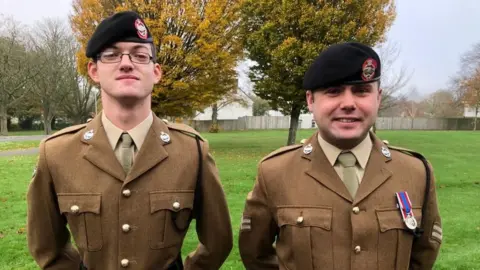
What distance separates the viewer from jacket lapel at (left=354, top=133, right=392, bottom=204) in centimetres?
211

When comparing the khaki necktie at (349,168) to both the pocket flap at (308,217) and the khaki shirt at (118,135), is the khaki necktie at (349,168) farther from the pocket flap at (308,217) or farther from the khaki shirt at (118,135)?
the khaki shirt at (118,135)

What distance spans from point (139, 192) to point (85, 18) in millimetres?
16721

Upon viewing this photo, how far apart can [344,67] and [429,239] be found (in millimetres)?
1070

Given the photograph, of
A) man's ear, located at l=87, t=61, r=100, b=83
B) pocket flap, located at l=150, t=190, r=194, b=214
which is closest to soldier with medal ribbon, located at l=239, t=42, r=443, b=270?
pocket flap, located at l=150, t=190, r=194, b=214

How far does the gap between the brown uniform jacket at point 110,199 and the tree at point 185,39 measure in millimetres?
14653

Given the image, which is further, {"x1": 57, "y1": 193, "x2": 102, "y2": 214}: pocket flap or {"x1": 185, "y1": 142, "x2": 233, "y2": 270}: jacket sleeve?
{"x1": 185, "y1": 142, "x2": 233, "y2": 270}: jacket sleeve

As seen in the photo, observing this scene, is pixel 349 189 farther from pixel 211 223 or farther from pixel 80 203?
pixel 80 203

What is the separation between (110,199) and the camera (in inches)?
85.4

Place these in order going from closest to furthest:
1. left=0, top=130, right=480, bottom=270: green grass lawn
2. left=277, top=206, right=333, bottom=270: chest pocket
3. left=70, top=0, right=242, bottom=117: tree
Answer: left=277, top=206, right=333, bottom=270: chest pocket
left=0, top=130, right=480, bottom=270: green grass lawn
left=70, top=0, right=242, bottom=117: tree

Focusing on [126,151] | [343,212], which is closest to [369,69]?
[343,212]

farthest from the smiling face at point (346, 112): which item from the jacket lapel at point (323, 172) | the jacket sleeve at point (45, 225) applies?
the jacket sleeve at point (45, 225)

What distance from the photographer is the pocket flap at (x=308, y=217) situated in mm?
2133

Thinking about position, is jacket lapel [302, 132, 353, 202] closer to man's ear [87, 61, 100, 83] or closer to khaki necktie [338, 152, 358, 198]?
khaki necktie [338, 152, 358, 198]

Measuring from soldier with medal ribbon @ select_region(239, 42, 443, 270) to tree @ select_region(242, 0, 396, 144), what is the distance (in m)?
14.4
